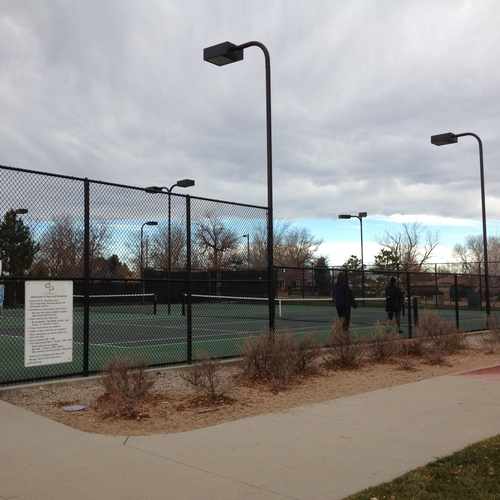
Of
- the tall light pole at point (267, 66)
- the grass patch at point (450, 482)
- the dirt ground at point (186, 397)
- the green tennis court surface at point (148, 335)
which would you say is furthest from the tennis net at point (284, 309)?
the grass patch at point (450, 482)

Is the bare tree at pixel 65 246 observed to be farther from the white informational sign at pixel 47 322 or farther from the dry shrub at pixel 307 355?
the dry shrub at pixel 307 355

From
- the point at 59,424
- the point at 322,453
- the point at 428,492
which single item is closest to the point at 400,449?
the point at 322,453

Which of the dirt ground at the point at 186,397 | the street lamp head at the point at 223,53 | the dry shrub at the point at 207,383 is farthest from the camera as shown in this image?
the street lamp head at the point at 223,53

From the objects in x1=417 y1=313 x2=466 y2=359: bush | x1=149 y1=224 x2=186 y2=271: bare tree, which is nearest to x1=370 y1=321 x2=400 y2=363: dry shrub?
x1=417 y1=313 x2=466 y2=359: bush

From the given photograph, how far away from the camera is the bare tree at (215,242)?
529 inches

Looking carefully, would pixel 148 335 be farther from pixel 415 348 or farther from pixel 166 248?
pixel 415 348

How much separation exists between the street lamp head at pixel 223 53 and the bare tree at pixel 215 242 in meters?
2.98

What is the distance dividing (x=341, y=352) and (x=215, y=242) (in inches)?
206

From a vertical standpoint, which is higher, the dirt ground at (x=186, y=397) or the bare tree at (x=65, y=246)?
the bare tree at (x=65, y=246)

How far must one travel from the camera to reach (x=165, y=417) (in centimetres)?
749

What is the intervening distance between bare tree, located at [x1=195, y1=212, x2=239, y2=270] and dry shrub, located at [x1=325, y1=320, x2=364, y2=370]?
3492mm

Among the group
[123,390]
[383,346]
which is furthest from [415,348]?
[123,390]

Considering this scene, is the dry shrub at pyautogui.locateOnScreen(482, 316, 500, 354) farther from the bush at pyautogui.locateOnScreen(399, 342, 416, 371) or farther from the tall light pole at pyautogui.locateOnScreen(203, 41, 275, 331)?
the tall light pole at pyautogui.locateOnScreen(203, 41, 275, 331)

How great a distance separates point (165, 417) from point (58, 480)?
2.51m
